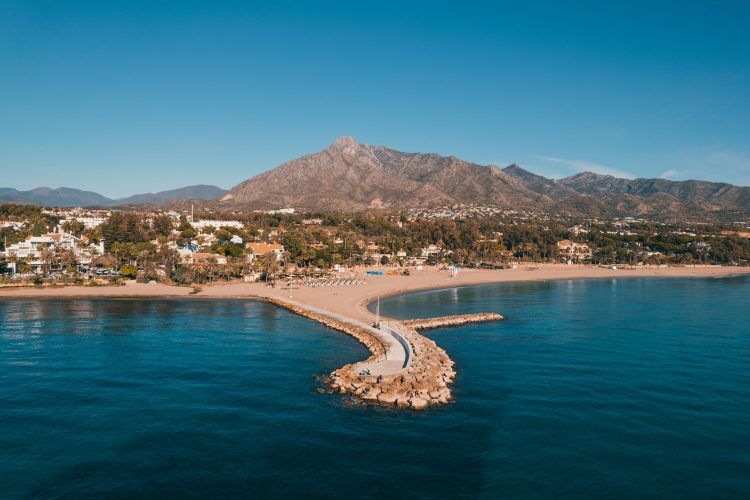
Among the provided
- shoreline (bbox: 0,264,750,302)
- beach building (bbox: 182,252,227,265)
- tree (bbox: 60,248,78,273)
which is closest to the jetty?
shoreline (bbox: 0,264,750,302)

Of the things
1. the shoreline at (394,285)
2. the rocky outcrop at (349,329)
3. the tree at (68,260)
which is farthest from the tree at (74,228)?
the rocky outcrop at (349,329)

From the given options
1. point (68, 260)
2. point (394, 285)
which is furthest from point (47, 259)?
point (394, 285)

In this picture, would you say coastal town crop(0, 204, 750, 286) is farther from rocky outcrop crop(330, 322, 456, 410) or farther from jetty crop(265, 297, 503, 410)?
rocky outcrop crop(330, 322, 456, 410)

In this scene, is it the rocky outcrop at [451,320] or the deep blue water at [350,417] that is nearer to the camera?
the deep blue water at [350,417]

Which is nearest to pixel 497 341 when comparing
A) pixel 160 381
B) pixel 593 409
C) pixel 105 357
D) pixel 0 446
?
pixel 593 409

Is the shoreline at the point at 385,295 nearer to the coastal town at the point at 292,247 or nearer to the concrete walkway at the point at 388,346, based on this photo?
the concrete walkway at the point at 388,346

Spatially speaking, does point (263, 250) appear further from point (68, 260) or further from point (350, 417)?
point (350, 417)
